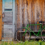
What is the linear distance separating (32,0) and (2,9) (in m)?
1.57

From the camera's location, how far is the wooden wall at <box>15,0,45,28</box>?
4.96 metres

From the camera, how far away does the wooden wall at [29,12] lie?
4.96m

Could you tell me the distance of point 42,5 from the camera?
4.99 m

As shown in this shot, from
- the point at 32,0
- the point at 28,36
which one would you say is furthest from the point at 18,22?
the point at 32,0

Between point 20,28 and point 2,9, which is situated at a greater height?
point 2,9

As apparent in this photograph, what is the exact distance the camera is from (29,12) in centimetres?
498

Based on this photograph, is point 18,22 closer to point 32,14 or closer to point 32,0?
point 32,14

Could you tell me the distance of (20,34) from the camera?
494cm

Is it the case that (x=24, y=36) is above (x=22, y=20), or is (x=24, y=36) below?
below

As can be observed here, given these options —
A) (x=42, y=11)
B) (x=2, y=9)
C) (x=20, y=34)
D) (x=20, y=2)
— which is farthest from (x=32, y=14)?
(x=2, y=9)

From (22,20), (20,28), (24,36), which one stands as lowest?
(24,36)

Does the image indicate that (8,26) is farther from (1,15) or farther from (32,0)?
(32,0)

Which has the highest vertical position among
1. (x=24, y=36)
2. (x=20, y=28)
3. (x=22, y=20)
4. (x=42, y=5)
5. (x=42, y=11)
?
(x=42, y=5)

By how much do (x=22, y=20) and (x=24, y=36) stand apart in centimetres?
80
